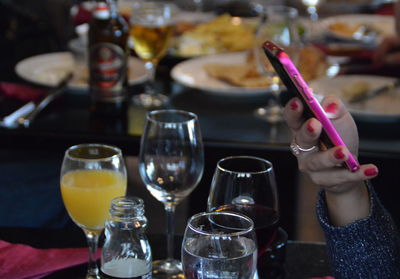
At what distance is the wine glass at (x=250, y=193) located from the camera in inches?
37.1

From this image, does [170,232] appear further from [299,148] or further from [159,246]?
[299,148]

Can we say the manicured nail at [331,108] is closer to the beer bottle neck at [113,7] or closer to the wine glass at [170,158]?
the wine glass at [170,158]

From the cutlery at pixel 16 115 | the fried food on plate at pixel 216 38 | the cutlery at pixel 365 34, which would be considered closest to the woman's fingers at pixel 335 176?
the cutlery at pixel 16 115

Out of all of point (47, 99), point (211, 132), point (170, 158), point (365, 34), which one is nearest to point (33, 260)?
point (170, 158)

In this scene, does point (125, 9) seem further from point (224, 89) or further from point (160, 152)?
point (160, 152)

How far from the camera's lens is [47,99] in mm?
1741

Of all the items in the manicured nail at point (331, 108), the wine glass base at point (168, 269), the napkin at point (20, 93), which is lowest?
the wine glass base at point (168, 269)

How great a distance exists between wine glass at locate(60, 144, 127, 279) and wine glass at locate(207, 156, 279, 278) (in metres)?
0.15

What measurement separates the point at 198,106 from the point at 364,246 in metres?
0.84

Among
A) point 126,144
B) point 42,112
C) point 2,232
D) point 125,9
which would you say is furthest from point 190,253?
point 125,9

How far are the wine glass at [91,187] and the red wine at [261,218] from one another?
0.17 m

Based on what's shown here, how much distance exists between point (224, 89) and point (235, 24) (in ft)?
2.34

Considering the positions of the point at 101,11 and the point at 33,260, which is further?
the point at 101,11

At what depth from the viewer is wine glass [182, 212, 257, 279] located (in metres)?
0.76
